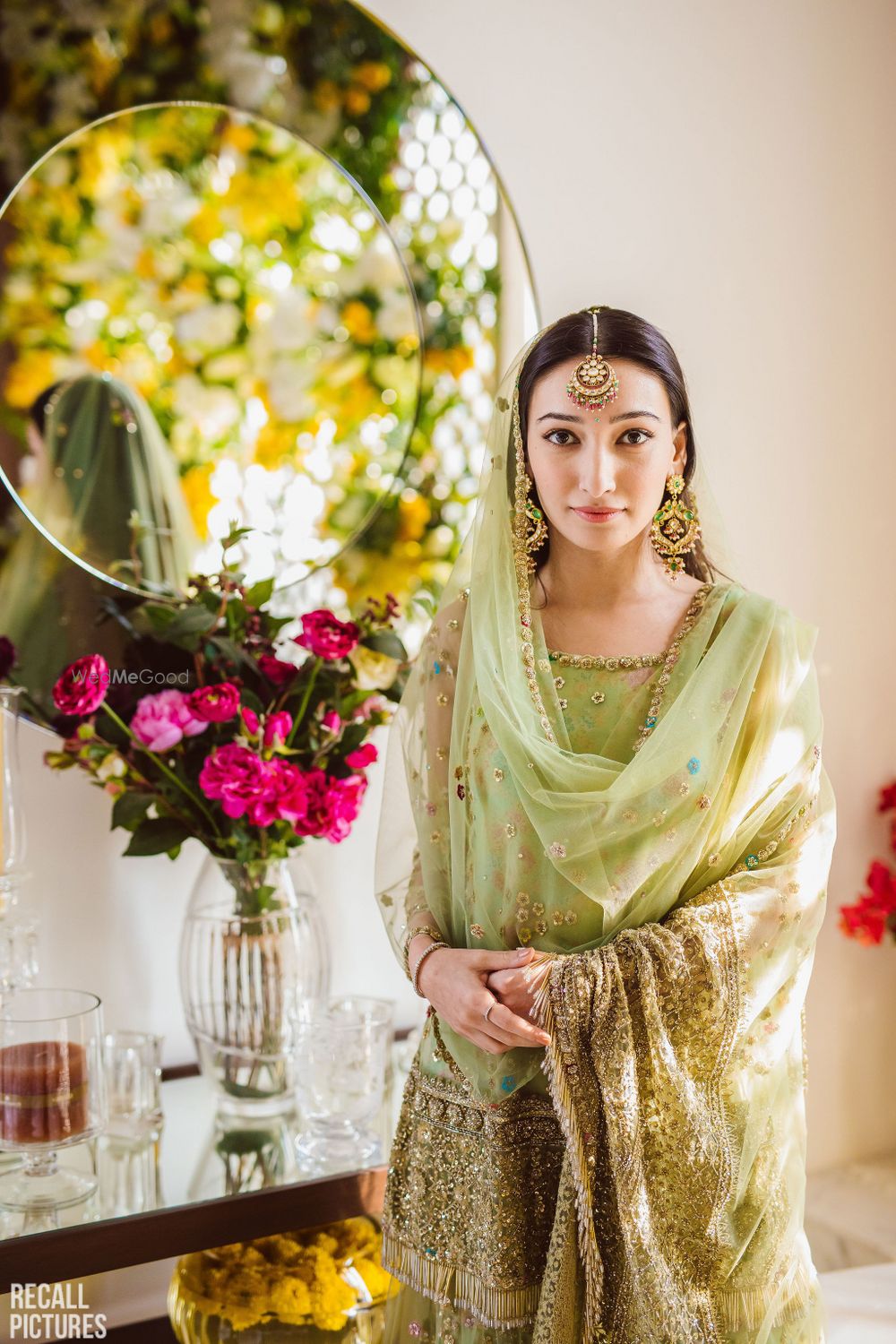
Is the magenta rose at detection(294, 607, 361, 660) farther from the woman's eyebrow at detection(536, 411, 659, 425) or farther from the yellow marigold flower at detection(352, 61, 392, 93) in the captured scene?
the yellow marigold flower at detection(352, 61, 392, 93)

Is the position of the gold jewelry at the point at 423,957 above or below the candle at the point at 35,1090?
above

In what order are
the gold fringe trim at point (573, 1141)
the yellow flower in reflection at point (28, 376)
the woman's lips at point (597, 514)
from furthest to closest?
the yellow flower in reflection at point (28, 376) → the woman's lips at point (597, 514) → the gold fringe trim at point (573, 1141)

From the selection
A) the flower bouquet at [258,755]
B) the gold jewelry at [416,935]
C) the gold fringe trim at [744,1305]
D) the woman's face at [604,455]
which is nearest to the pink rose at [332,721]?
the flower bouquet at [258,755]

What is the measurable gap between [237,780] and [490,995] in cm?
43

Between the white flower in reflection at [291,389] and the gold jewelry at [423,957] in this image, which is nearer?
the gold jewelry at [423,957]

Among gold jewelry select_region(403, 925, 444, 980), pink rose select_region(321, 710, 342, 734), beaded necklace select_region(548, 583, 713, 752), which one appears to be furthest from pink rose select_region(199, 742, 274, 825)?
Answer: beaded necklace select_region(548, 583, 713, 752)

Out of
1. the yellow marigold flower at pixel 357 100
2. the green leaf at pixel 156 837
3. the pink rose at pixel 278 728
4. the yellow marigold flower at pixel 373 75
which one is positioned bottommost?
the green leaf at pixel 156 837

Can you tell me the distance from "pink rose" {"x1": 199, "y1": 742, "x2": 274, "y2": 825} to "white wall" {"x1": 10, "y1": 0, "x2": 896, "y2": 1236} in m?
0.34

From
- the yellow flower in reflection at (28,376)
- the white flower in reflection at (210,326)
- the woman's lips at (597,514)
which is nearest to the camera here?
the woman's lips at (597,514)

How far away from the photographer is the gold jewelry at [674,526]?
4.35ft

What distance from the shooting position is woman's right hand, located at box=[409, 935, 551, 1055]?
116 cm

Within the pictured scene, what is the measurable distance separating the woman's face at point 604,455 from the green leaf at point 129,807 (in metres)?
0.64

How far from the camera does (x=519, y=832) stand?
1.25 metres
